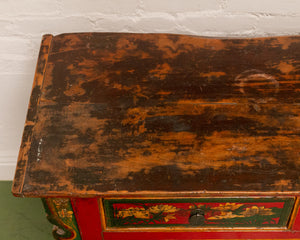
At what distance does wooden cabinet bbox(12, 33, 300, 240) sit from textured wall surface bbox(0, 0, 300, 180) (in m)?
0.10

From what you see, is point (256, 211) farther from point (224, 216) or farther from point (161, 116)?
point (161, 116)

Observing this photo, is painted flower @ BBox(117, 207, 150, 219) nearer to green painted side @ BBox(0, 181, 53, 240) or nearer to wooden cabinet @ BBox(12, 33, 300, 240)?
wooden cabinet @ BBox(12, 33, 300, 240)

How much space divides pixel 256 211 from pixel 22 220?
3.73 ft

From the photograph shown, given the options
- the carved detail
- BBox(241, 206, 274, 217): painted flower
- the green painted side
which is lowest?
the green painted side

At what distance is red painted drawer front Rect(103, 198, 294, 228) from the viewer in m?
0.98

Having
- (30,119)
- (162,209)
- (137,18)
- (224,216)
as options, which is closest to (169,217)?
(162,209)

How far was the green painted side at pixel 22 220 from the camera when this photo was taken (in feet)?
5.07

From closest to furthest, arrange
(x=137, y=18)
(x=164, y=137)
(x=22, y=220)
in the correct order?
(x=164, y=137), (x=137, y=18), (x=22, y=220)

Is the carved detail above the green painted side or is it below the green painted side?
above

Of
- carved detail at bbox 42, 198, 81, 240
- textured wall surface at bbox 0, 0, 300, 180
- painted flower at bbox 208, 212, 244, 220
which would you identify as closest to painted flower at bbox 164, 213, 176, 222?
painted flower at bbox 208, 212, 244, 220

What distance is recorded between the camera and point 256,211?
102cm

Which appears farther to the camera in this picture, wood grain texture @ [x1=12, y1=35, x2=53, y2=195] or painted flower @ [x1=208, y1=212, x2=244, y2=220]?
painted flower @ [x1=208, y1=212, x2=244, y2=220]

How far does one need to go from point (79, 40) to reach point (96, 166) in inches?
20.5

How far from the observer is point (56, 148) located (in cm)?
97
